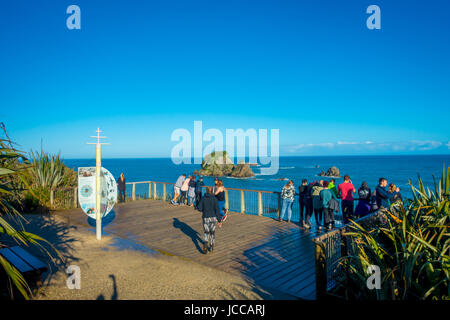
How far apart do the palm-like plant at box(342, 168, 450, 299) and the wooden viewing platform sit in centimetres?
112

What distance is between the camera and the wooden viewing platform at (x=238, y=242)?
5578 mm

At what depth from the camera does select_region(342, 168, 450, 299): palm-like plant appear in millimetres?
3512

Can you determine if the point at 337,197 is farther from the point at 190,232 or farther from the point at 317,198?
the point at 190,232

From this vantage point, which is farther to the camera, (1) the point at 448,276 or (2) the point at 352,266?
(2) the point at 352,266

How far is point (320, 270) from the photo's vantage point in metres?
4.39

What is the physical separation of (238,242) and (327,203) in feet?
9.77

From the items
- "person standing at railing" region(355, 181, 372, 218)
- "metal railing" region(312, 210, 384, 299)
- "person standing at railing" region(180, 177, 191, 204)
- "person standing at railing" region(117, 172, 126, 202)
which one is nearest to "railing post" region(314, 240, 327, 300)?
"metal railing" region(312, 210, 384, 299)

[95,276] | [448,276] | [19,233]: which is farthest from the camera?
[95,276]

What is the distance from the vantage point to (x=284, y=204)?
32.8 ft

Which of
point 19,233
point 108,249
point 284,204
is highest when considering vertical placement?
point 19,233

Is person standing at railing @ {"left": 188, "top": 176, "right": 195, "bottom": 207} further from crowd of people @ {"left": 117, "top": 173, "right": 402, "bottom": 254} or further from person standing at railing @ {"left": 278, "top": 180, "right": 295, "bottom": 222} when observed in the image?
person standing at railing @ {"left": 278, "top": 180, "right": 295, "bottom": 222}
